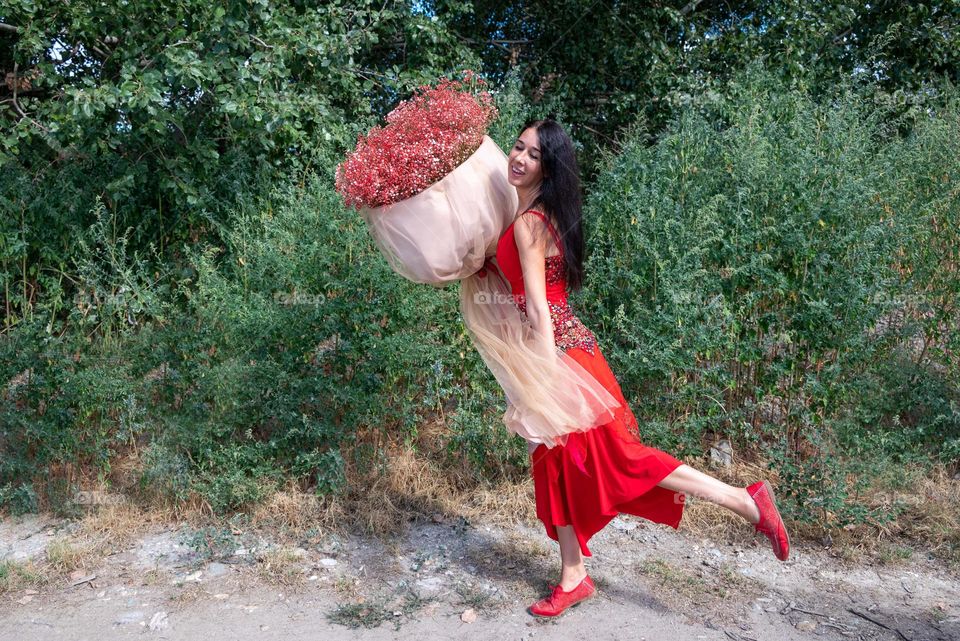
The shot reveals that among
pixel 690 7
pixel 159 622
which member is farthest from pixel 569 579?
pixel 690 7

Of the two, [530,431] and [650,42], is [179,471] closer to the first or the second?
[530,431]

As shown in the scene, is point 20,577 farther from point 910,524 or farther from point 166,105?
point 910,524

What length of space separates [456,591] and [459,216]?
1.79 metres

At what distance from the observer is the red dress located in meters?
3.45

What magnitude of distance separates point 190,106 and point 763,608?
→ 4902 millimetres

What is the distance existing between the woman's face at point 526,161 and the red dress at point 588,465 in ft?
0.70

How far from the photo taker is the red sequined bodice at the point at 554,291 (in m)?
3.45

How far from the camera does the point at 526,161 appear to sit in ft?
10.8

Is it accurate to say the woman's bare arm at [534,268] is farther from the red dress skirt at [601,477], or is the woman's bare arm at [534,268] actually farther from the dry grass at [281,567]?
the dry grass at [281,567]

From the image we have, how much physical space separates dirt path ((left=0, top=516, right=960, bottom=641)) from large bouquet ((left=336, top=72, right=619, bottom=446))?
3.12ft

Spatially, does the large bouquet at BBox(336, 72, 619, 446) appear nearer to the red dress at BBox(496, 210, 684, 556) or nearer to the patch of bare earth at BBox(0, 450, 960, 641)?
the red dress at BBox(496, 210, 684, 556)

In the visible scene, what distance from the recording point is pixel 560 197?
10.9 ft

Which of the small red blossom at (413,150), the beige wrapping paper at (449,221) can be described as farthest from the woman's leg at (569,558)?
the small red blossom at (413,150)
